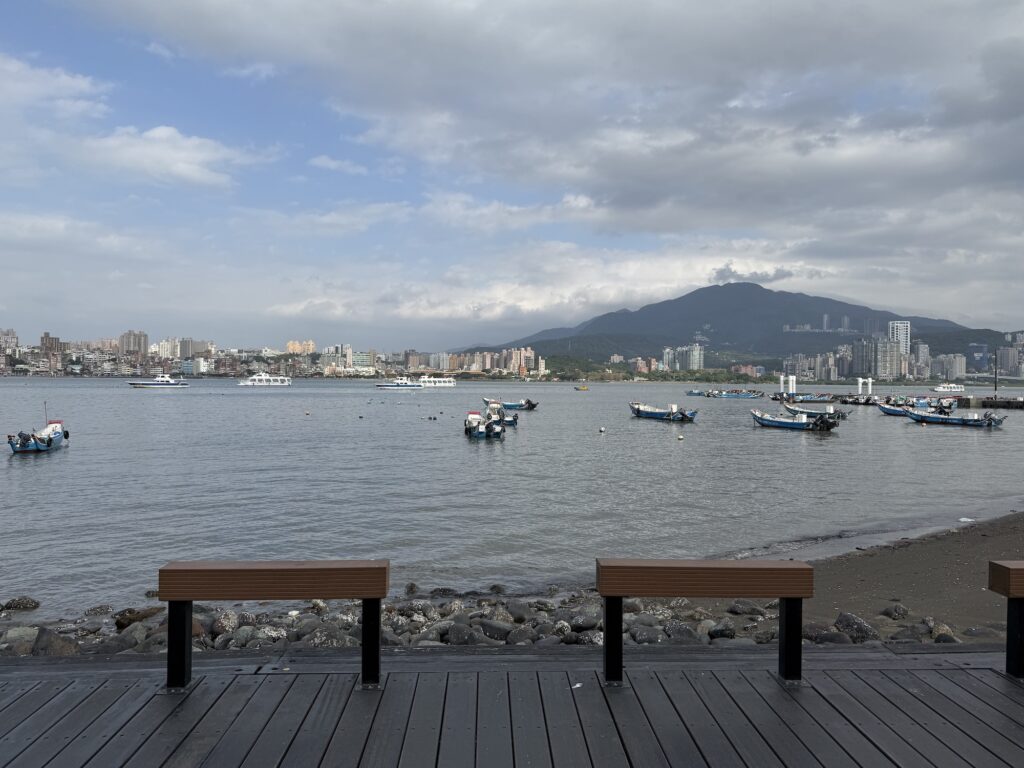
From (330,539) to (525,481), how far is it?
11855 millimetres

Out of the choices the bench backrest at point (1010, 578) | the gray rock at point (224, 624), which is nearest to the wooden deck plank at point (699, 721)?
the bench backrest at point (1010, 578)

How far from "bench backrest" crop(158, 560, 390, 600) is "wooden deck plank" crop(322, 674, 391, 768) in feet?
1.82

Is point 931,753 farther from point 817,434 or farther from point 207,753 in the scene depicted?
point 817,434

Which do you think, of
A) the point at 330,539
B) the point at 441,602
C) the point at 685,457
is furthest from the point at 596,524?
the point at 685,457

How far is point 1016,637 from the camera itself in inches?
183

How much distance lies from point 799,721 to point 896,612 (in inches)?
281

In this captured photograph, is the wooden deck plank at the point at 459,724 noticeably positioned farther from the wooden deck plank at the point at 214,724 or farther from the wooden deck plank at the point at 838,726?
the wooden deck plank at the point at 838,726

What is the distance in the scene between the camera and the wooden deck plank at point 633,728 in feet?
11.7

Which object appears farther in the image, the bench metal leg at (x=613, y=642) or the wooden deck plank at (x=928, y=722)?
the bench metal leg at (x=613, y=642)

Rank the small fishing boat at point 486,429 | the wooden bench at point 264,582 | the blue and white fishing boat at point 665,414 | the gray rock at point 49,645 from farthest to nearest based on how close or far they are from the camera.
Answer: the blue and white fishing boat at point 665,414, the small fishing boat at point 486,429, the gray rock at point 49,645, the wooden bench at point 264,582

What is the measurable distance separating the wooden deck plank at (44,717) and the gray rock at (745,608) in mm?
8609

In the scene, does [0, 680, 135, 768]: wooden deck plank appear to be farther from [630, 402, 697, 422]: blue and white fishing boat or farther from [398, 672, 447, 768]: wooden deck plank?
[630, 402, 697, 422]: blue and white fishing boat

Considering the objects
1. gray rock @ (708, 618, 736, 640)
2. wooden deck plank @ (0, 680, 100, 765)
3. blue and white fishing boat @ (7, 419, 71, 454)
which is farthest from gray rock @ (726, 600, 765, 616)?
blue and white fishing boat @ (7, 419, 71, 454)

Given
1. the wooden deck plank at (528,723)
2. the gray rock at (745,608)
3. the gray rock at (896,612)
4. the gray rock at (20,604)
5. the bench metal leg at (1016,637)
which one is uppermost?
the bench metal leg at (1016,637)
